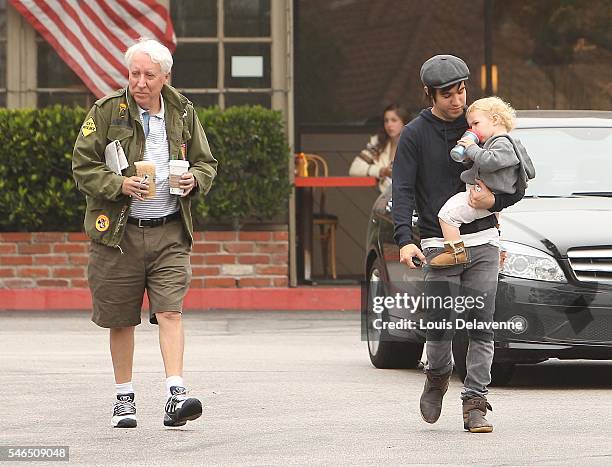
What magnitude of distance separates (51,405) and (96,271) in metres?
1.24

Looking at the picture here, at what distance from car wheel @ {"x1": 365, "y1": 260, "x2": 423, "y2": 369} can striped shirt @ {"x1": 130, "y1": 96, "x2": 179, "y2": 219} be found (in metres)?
3.19

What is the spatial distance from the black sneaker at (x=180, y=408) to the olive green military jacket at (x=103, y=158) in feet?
2.66

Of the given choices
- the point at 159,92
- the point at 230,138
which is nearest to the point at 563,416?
the point at 159,92

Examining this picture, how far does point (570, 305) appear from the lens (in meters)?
9.97

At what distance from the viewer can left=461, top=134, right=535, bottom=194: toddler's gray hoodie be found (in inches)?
329

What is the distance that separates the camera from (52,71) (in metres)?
18.3

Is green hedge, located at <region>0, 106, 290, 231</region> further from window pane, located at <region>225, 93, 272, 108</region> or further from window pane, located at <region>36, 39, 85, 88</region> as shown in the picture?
window pane, located at <region>36, 39, 85, 88</region>

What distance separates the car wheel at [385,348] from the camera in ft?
38.2

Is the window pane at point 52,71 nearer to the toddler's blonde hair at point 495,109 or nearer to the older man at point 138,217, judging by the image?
the older man at point 138,217

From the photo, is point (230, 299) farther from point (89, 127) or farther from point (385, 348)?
point (89, 127)

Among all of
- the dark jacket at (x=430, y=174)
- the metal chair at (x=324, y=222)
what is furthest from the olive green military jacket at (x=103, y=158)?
the metal chair at (x=324, y=222)

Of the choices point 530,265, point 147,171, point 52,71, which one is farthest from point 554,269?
point 52,71

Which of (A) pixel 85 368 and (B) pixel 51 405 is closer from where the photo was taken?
(B) pixel 51 405

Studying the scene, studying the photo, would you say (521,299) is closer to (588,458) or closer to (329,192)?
(588,458)
